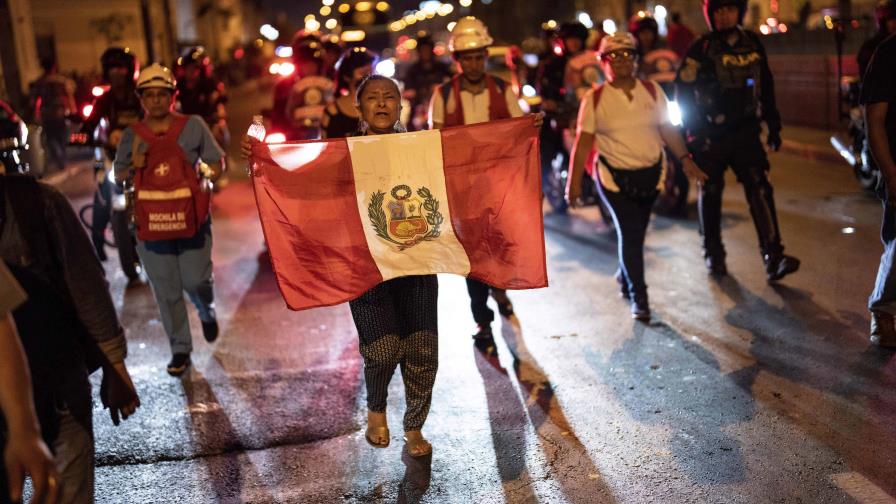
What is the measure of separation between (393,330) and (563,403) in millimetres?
1215

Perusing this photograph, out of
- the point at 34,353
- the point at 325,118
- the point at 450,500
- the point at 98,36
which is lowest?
the point at 450,500

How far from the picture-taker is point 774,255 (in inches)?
312

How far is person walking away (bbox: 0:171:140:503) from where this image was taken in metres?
3.36

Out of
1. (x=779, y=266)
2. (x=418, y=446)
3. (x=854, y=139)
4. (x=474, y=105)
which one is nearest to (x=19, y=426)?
(x=418, y=446)

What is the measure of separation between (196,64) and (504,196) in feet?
22.9

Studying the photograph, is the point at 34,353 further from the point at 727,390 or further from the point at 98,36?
the point at 98,36

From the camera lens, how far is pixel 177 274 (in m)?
6.61

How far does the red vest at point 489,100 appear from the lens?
6855mm

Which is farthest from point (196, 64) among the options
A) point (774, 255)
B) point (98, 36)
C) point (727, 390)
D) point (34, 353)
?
point (98, 36)

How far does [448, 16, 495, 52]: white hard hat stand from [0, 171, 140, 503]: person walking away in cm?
372

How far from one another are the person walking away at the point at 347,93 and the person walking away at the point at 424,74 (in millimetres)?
6367

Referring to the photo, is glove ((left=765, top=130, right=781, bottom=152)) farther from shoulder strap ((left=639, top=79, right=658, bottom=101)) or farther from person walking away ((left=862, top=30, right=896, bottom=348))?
person walking away ((left=862, top=30, right=896, bottom=348))

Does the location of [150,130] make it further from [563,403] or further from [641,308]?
[641,308]

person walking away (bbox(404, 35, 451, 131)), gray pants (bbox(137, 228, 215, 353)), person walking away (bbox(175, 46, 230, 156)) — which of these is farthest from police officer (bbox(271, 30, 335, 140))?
gray pants (bbox(137, 228, 215, 353))
